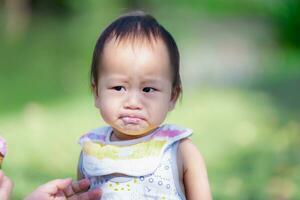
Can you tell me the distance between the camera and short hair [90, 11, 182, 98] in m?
3.33

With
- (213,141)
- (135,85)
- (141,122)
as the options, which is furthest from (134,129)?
(213,141)

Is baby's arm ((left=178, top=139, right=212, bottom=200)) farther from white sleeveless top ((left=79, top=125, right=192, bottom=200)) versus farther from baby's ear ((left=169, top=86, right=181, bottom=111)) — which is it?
baby's ear ((left=169, top=86, right=181, bottom=111))

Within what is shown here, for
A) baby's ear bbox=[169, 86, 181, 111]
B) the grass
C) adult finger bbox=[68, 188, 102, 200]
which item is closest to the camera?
adult finger bbox=[68, 188, 102, 200]

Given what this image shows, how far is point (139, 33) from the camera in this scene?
3.32 meters

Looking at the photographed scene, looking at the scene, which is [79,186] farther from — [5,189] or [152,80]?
[152,80]

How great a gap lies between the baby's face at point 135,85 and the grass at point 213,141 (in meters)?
1.81

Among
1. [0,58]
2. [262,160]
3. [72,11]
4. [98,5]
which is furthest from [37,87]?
[72,11]

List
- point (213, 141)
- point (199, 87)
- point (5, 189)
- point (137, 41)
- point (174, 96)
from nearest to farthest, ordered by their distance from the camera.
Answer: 1. point (5, 189)
2. point (137, 41)
3. point (174, 96)
4. point (213, 141)
5. point (199, 87)

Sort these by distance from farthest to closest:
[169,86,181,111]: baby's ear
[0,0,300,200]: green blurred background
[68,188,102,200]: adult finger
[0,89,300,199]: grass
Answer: [0,0,300,200]: green blurred background < [0,89,300,199]: grass < [169,86,181,111]: baby's ear < [68,188,102,200]: adult finger

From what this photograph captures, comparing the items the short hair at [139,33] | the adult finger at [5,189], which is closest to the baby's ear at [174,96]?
the short hair at [139,33]

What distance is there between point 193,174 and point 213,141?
3.69 m

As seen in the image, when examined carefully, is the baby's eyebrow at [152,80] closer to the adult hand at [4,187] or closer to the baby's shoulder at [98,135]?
the baby's shoulder at [98,135]

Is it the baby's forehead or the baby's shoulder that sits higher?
the baby's forehead

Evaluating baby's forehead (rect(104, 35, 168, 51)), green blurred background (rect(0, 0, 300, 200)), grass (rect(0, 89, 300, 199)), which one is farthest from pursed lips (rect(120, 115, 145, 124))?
green blurred background (rect(0, 0, 300, 200))
